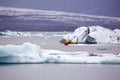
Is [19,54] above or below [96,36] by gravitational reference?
below

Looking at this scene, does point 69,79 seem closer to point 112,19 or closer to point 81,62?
point 81,62

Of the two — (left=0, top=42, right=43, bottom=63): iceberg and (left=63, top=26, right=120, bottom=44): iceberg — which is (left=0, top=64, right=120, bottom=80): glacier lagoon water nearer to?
(left=0, top=42, right=43, bottom=63): iceberg

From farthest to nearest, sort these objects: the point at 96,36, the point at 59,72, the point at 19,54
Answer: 1. the point at 96,36
2. the point at 19,54
3. the point at 59,72

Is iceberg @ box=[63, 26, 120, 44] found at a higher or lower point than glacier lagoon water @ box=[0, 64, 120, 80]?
higher

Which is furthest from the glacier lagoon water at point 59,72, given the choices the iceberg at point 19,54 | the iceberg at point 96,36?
the iceberg at point 96,36

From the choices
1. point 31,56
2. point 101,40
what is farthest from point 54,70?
point 101,40

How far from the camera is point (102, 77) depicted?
425 cm

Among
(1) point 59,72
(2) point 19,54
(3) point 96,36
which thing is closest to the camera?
(1) point 59,72

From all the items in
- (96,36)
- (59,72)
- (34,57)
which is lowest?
(59,72)

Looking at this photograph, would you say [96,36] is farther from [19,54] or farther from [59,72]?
[59,72]

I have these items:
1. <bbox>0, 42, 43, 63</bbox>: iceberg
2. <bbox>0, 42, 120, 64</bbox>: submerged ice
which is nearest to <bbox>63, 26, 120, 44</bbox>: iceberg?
<bbox>0, 42, 120, 64</bbox>: submerged ice

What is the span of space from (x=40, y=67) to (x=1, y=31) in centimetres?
838

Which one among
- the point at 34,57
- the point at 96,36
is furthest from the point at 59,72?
the point at 96,36

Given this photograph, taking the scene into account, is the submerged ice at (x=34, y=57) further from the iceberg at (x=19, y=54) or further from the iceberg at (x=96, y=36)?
the iceberg at (x=96, y=36)
